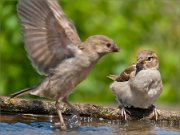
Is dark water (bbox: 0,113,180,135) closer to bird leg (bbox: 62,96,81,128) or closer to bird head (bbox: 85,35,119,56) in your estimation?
bird leg (bbox: 62,96,81,128)

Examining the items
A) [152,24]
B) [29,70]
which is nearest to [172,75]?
[152,24]

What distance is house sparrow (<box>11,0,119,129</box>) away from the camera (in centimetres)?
575

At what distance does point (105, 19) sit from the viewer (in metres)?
10.4

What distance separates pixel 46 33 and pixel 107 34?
4.27 meters

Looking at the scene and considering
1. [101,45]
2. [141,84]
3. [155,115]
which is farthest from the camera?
[141,84]

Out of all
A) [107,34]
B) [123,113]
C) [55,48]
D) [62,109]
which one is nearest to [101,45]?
[55,48]

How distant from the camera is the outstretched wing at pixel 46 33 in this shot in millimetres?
5734

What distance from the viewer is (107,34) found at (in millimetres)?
10047

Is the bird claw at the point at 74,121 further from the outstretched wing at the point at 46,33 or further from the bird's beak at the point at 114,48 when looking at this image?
the bird's beak at the point at 114,48

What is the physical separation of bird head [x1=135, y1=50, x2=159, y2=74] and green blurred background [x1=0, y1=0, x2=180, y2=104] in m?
2.27

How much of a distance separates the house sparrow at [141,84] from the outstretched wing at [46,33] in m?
1.25

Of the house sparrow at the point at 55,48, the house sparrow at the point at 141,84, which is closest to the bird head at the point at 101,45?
the house sparrow at the point at 55,48

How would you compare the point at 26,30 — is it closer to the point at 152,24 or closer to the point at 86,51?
the point at 86,51

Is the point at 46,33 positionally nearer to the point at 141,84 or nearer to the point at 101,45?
the point at 101,45
